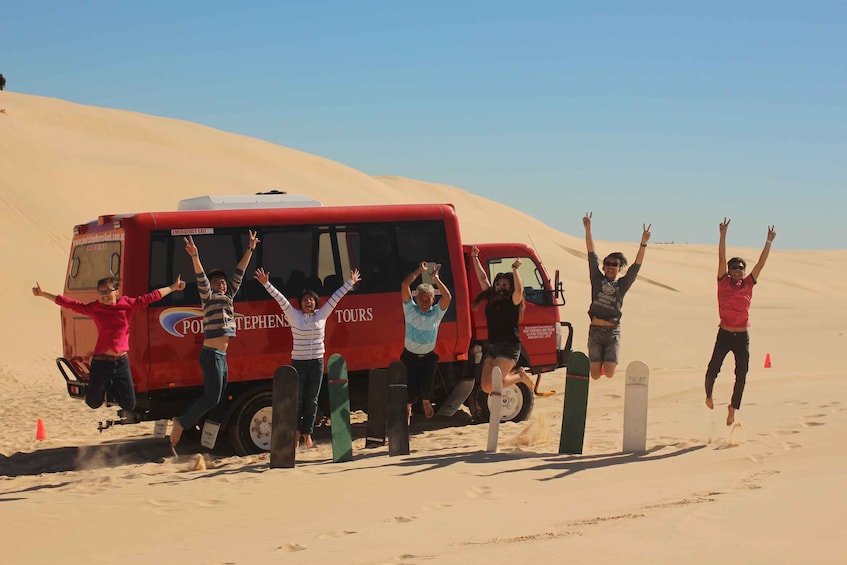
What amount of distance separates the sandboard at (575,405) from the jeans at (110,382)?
14.9 feet

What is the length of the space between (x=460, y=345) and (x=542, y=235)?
219 ft

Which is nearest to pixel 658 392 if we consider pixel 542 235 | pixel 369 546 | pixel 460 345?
pixel 460 345

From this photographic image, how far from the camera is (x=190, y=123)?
6869cm

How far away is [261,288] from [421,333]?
76.6 inches

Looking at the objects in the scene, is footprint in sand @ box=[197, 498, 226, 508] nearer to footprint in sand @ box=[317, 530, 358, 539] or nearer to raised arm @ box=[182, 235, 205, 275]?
footprint in sand @ box=[317, 530, 358, 539]

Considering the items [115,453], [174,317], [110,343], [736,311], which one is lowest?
[115,453]

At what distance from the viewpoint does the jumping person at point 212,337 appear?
35.0ft

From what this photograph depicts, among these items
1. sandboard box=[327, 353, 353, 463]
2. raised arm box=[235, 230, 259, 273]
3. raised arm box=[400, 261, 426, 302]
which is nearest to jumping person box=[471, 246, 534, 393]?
raised arm box=[400, 261, 426, 302]

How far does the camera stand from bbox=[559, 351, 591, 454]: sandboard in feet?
35.5

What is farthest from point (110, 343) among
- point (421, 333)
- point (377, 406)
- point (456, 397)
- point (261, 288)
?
point (456, 397)

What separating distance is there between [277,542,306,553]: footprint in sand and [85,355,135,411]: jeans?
387cm

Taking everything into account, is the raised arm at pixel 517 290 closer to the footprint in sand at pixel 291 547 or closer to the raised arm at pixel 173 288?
the raised arm at pixel 173 288

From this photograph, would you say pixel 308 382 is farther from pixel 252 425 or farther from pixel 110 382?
pixel 110 382

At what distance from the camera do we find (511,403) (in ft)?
44.9
